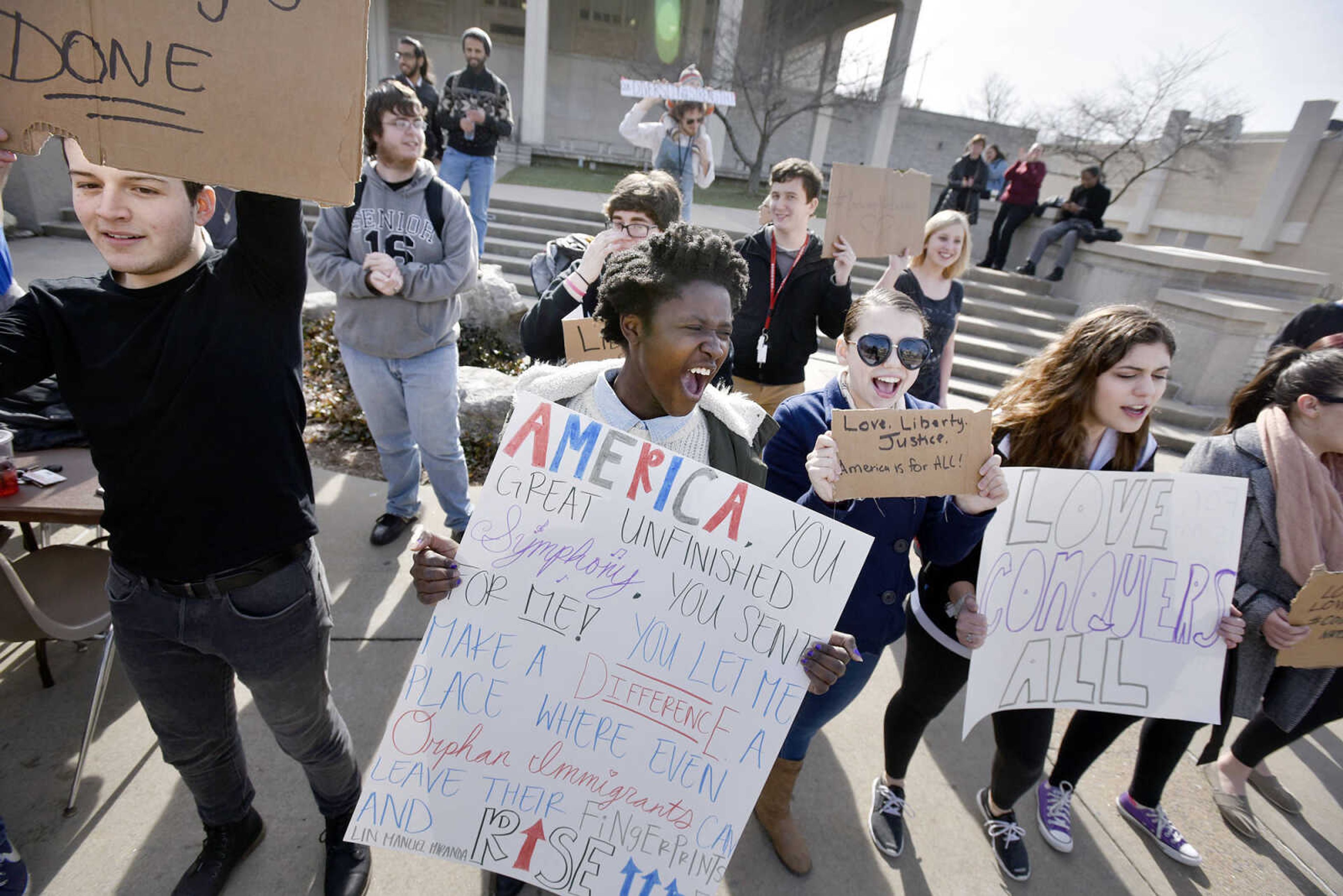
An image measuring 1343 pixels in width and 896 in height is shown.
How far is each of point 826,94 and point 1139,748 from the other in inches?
858

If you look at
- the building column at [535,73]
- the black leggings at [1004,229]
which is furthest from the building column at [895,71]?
the black leggings at [1004,229]

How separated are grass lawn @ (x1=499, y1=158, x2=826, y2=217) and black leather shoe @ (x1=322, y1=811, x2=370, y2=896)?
44.6 feet

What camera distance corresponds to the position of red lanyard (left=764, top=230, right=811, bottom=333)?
10.8ft

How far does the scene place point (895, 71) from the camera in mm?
20406

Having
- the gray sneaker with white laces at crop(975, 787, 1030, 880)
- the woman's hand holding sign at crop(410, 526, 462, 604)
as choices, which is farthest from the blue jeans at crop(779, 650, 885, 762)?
the woman's hand holding sign at crop(410, 526, 462, 604)

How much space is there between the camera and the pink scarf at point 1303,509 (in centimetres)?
207

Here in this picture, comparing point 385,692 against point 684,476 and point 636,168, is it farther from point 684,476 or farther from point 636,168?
point 636,168

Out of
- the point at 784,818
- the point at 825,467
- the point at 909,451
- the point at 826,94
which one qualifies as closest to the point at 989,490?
the point at 909,451

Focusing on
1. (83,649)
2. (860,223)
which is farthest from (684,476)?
(83,649)

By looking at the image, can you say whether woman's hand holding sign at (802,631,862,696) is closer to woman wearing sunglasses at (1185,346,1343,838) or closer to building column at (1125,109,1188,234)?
woman wearing sunglasses at (1185,346,1343,838)

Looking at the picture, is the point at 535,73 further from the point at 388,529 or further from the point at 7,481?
the point at 7,481

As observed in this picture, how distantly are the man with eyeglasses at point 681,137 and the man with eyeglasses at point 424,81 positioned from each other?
83.4 inches

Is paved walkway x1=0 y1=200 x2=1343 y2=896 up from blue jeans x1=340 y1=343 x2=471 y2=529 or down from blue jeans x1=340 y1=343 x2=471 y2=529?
down

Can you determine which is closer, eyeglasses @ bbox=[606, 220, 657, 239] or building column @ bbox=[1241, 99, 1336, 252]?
eyeglasses @ bbox=[606, 220, 657, 239]
